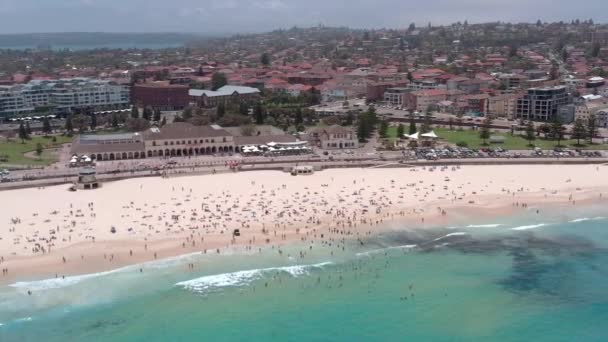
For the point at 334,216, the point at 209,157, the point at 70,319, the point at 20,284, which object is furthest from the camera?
the point at 209,157

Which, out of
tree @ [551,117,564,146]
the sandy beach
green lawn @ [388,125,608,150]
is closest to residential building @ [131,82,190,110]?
green lawn @ [388,125,608,150]

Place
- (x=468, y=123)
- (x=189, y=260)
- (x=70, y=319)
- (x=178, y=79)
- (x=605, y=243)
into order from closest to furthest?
(x=70, y=319) → (x=189, y=260) → (x=605, y=243) → (x=468, y=123) → (x=178, y=79)

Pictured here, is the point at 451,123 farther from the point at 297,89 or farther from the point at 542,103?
the point at 297,89

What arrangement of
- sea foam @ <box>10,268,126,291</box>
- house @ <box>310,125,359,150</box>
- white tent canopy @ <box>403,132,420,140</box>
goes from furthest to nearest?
white tent canopy @ <box>403,132,420,140</box>, house @ <box>310,125,359,150</box>, sea foam @ <box>10,268,126,291</box>

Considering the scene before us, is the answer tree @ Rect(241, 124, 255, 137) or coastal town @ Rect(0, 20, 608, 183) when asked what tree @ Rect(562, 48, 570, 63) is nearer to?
coastal town @ Rect(0, 20, 608, 183)

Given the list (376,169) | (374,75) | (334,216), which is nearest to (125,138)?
(376,169)

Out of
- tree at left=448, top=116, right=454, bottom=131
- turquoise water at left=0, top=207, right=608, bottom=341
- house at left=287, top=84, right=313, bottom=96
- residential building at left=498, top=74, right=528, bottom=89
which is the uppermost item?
residential building at left=498, top=74, right=528, bottom=89

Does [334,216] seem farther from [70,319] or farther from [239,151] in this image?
[239,151]

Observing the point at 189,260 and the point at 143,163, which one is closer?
the point at 189,260
